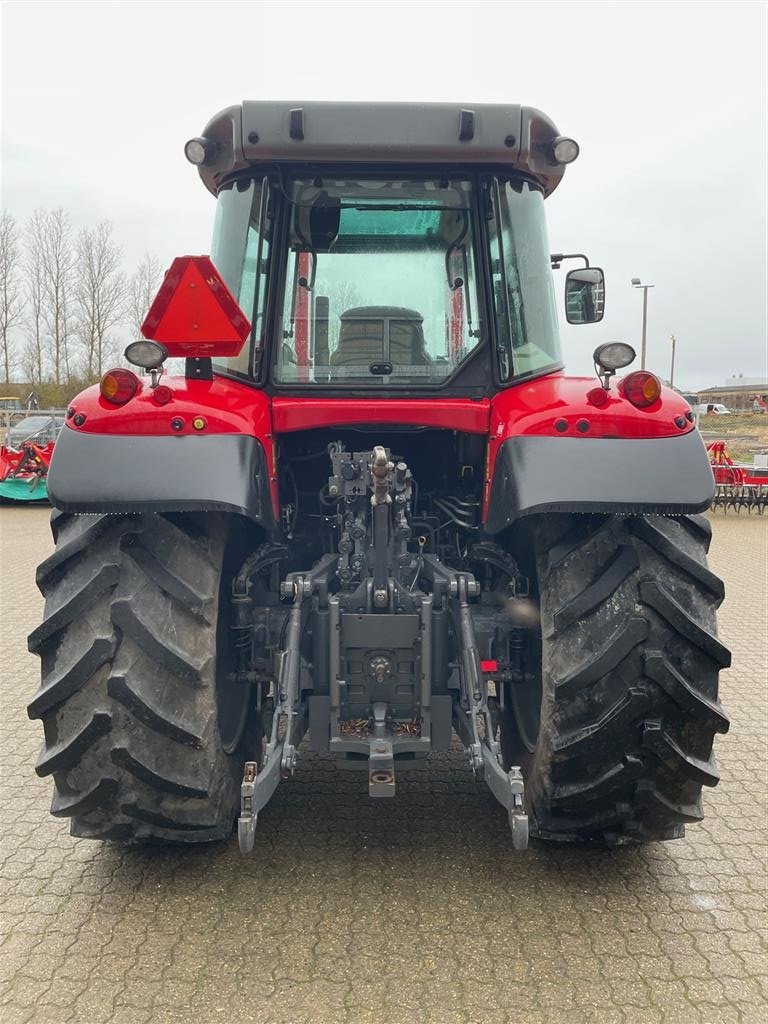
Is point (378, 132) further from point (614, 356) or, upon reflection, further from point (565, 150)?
point (614, 356)

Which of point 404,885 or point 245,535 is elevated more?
point 245,535

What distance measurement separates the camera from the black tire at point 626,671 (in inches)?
99.6

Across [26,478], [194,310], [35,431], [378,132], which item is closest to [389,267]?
[378,132]

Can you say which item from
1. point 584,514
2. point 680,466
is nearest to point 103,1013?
point 584,514

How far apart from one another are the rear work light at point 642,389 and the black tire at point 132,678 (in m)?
1.52

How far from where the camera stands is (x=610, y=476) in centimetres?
252

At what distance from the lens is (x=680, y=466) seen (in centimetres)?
254

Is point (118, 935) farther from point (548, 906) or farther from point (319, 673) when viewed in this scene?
point (548, 906)

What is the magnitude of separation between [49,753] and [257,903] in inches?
34.6

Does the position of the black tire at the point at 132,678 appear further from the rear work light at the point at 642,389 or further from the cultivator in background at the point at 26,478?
the cultivator in background at the point at 26,478

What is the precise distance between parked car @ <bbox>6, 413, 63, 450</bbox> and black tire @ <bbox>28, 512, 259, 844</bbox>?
1908cm

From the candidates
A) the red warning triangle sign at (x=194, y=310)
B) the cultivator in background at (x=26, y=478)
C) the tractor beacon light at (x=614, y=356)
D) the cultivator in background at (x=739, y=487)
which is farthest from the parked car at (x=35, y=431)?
the tractor beacon light at (x=614, y=356)

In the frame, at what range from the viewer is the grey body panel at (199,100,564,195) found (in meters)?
2.90

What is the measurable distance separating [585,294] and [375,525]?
64.1 inches
